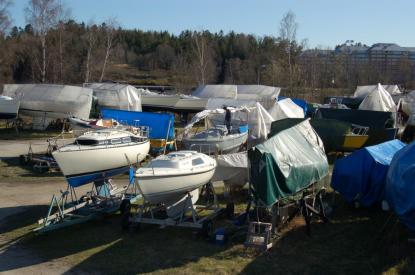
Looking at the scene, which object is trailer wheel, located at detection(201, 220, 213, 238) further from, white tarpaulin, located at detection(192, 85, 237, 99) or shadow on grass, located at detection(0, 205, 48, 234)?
white tarpaulin, located at detection(192, 85, 237, 99)

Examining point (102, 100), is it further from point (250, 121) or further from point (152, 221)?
point (152, 221)

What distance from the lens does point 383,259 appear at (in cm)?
1032

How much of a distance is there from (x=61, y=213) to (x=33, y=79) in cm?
4380

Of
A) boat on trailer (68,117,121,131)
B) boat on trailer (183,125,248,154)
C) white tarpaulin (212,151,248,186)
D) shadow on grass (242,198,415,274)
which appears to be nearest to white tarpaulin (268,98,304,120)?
boat on trailer (183,125,248,154)

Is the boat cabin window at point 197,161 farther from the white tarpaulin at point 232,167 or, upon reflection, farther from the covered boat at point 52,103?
the covered boat at point 52,103

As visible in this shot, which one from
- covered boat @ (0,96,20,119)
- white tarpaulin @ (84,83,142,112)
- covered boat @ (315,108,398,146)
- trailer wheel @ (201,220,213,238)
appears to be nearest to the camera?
trailer wheel @ (201,220,213,238)

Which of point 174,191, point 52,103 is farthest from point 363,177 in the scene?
point 52,103

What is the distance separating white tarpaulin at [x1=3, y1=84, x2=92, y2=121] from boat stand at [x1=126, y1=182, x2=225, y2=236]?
15913mm

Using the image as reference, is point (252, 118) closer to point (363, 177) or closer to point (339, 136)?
point (339, 136)

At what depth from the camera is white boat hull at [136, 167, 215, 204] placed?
1167cm

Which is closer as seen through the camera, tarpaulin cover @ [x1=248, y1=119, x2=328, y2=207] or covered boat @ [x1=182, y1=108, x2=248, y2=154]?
tarpaulin cover @ [x1=248, y1=119, x2=328, y2=207]

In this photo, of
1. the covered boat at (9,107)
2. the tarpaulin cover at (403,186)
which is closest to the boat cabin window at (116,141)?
the tarpaulin cover at (403,186)

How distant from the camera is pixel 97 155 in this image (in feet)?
47.6

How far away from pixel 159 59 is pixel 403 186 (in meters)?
85.9
